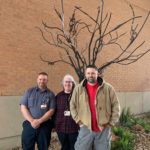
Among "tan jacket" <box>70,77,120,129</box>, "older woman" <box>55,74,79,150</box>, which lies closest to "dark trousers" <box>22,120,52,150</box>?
"older woman" <box>55,74,79,150</box>

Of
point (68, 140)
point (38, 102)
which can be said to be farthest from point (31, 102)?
point (68, 140)

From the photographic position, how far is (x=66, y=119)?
7047 millimetres

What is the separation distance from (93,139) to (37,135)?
3.50 ft

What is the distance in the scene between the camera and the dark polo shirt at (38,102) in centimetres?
702

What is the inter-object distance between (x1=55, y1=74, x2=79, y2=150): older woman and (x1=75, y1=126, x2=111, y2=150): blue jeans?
1.25 ft

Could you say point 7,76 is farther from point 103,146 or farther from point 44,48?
point 103,146

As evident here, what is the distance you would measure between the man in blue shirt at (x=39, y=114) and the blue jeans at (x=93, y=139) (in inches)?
28.0

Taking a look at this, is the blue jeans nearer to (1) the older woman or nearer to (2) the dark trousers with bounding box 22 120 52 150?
(1) the older woman

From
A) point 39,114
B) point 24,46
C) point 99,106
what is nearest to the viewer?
point 99,106

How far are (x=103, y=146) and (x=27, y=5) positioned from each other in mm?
5107

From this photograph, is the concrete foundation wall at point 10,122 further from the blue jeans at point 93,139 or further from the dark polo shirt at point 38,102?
the blue jeans at point 93,139

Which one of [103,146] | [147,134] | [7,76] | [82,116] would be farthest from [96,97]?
[147,134]

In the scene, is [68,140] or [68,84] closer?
[68,84]

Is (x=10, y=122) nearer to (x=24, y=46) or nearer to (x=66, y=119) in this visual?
(x=24, y=46)
